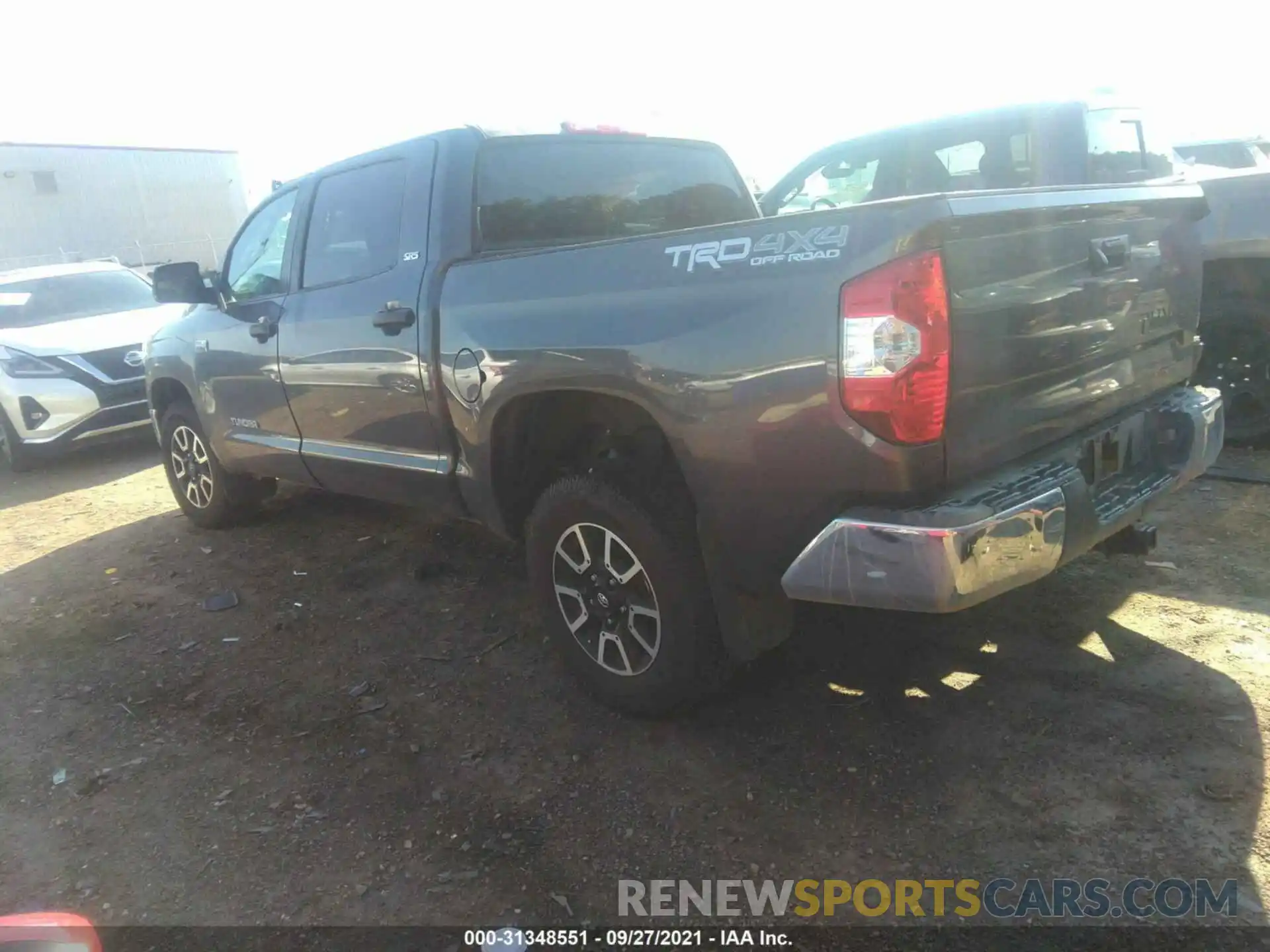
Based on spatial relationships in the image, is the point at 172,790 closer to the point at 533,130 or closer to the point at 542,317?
the point at 542,317

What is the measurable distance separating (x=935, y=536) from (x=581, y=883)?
126 centimetres

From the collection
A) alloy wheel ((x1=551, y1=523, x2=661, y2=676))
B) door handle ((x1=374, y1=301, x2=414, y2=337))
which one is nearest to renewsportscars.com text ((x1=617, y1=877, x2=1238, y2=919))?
alloy wheel ((x1=551, y1=523, x2=661, y2=676))

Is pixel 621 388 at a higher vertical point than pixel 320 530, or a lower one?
higher

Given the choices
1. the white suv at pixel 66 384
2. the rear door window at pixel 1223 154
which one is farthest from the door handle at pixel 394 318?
the rear door window at pixel 1223 154

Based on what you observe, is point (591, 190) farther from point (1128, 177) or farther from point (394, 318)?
point (1128, 177)

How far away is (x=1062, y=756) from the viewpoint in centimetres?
263

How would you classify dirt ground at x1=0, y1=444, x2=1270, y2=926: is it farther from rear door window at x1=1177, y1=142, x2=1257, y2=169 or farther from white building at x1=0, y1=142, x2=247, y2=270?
white building at x1=0, y1=142, x2=247, y2=270

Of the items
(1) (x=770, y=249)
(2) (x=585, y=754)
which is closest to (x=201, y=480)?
(2) (x=585, y=754)

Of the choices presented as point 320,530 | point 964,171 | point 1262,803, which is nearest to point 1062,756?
point 1262,803

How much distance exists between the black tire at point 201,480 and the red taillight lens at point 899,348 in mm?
4123

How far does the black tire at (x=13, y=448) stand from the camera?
7395 mm

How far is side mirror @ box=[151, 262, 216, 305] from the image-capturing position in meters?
4.71

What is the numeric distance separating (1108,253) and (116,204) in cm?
2746

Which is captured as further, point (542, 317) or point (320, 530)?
point (320, 530)
